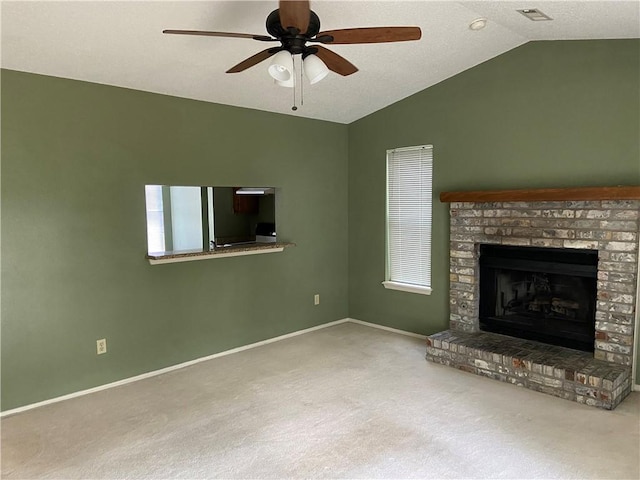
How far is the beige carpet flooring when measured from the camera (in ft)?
8.17

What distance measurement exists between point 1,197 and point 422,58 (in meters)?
3.37

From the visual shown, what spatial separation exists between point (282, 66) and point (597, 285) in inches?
115

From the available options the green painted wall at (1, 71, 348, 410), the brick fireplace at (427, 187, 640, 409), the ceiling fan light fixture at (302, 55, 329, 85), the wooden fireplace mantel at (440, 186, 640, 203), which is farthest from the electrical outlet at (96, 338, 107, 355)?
the wooden fireplace mantel at (440, 186, 640, 203)

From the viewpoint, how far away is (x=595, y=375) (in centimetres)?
316

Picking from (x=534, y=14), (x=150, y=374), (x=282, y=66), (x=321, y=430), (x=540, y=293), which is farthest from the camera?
(x=540, y=293)

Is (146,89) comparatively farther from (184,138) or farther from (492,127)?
(492,127)

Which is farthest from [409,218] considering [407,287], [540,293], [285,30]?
[285,30]

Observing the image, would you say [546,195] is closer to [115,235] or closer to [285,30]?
[285,30]

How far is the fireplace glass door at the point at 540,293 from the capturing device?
144 inches

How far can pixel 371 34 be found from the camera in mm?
2137

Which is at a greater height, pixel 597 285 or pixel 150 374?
pixel 597 285

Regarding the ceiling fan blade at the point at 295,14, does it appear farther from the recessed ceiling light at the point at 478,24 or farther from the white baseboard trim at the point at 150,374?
the white baseboard trim at the point at 150,374

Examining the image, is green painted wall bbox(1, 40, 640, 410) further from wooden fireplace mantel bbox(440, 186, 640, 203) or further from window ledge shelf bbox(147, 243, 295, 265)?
wooden fireplace mantel bbox(440, 186, 640, 203)

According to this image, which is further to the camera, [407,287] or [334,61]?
[407,287]
